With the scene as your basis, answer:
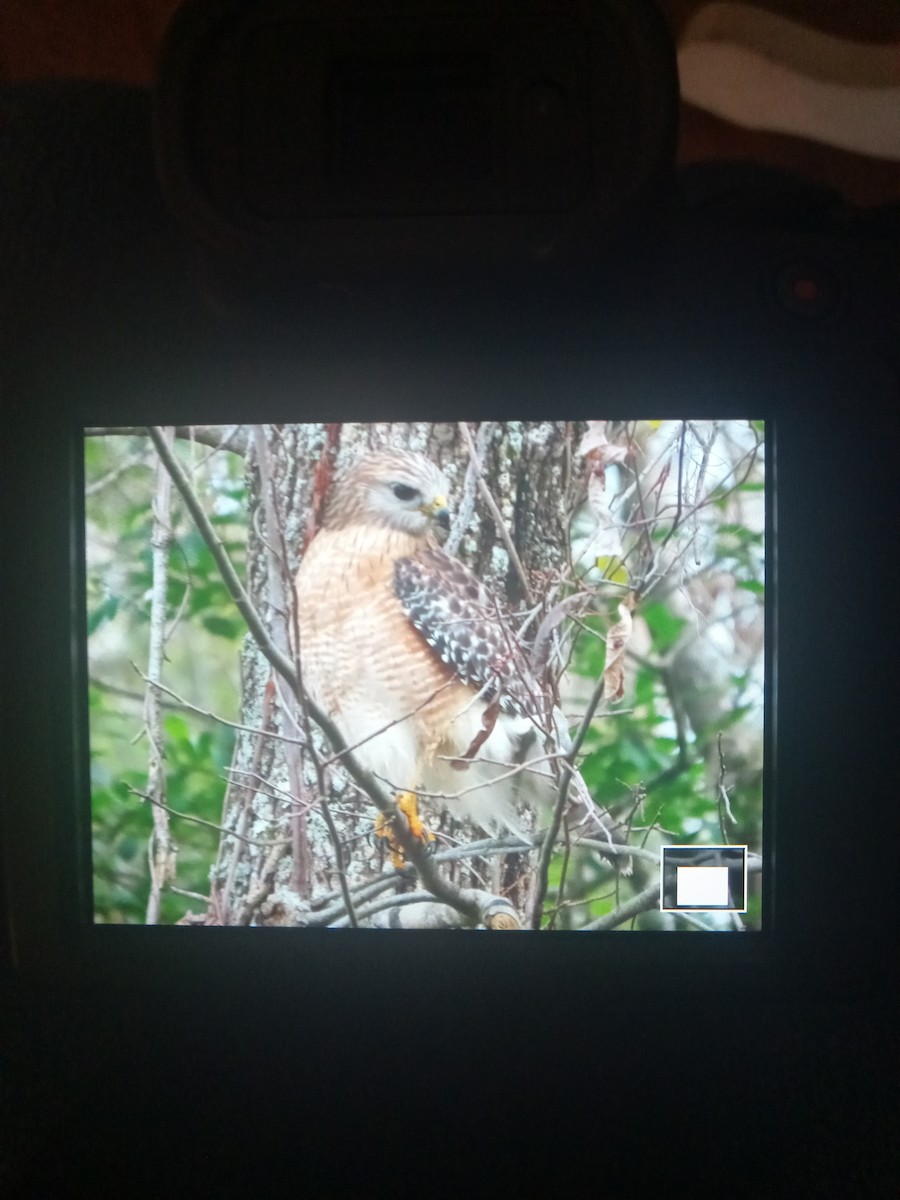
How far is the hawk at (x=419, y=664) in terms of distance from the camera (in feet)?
1.81

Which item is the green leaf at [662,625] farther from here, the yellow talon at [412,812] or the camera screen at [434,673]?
the yellow talon at [412,812]

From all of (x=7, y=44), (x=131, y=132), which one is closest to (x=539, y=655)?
(x=131, y=132)

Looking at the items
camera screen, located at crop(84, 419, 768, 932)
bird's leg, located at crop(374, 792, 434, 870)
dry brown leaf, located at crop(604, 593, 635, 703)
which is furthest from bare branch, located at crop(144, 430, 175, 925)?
dry brown leaf, located at crop(604, 593, 635, 703)

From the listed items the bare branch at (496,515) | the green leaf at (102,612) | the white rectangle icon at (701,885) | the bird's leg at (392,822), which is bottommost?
the white rectangle icon at (701,885)

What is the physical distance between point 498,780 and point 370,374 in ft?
0.76

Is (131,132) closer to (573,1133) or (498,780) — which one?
(498,780)

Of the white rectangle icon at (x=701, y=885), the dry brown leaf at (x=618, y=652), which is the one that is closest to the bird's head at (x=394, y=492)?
the dry brown leaf at (x=618, y=652)

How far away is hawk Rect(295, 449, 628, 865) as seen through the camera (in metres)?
0.55

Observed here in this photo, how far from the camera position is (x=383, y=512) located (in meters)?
0.55

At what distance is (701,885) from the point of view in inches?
21.8

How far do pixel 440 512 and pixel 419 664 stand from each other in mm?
85

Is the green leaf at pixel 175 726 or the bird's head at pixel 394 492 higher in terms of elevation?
the bird's head at pixel 394 492

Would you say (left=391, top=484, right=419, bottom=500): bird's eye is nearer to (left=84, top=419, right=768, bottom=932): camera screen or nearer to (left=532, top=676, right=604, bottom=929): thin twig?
(left=84, top=419, right=768, bottom=932): camera screen

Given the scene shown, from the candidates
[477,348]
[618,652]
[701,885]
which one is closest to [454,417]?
[477,348]
